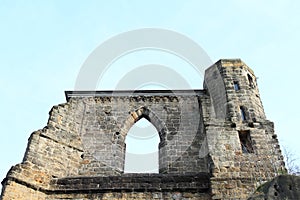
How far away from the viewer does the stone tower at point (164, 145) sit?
27.7 feet

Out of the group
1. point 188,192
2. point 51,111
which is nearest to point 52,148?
point 51,111

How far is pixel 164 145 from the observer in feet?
37.0

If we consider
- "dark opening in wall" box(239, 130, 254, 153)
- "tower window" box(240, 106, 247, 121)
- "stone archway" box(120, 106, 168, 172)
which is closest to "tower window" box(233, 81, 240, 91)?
"tower window" box(240, 106, 247, 121)

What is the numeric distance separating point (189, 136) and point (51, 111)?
4.99m

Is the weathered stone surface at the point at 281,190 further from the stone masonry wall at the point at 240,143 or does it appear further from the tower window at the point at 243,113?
the tower window at the point at 243,113

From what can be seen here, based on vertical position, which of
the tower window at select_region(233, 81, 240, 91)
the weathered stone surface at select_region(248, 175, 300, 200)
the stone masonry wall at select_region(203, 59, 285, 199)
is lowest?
the weathered stone surface at select_region(248, 175, 300, 200)

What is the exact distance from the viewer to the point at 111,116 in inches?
486

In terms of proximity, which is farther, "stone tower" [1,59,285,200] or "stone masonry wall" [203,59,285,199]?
"stone tower" [1,59,285,200]

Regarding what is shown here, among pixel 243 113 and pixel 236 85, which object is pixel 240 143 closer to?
pixel 243 113

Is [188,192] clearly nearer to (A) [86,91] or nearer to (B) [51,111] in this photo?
(B) [51,111]

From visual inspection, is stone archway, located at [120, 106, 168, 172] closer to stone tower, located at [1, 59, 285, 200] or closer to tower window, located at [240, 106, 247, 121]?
stone tower, located at [1, 59, 285, 200]

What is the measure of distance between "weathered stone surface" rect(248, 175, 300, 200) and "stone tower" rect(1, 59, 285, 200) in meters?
2.81

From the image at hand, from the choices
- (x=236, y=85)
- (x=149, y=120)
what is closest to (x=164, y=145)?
(x=149, y=120)

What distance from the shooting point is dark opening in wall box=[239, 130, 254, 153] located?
930cm
